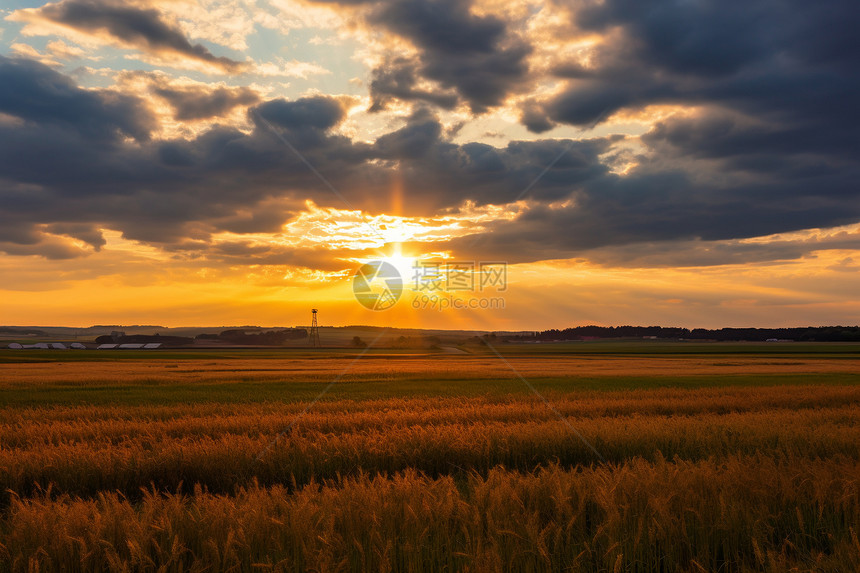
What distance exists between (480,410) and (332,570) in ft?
46.7

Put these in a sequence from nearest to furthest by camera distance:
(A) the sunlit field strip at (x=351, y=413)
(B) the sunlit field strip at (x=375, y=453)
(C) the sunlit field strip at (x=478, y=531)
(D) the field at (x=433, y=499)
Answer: (C) the sunlit field strip at (x=478, y=531) → (D) the field at (x=433, y=499) → (B) the sunlit field strip at (x=375, y=453) → (A) the sunlit field strip at (x=351, y=413)

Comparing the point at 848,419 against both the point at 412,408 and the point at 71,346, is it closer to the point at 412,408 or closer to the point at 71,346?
the point at 412,408

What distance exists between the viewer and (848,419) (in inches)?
649

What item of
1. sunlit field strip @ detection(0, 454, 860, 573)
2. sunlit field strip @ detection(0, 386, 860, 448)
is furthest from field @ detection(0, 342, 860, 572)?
sunlit field strip @ detection(0, 386, 860, 448)

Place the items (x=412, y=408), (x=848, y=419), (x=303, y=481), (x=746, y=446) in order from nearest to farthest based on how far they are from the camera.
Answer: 1. (x=303, y=481)
2. (x=746, y=446)
3. (x=848, y=419)
4. (x=412, y=408)

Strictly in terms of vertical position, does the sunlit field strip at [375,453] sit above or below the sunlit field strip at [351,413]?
above

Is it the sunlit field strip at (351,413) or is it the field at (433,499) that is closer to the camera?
the field at (433,499)


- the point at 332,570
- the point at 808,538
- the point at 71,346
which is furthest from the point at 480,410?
the point at 71,346

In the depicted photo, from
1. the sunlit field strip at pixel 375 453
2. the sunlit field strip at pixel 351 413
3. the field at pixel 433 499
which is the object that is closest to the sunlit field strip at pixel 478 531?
the field at pixel 433 499

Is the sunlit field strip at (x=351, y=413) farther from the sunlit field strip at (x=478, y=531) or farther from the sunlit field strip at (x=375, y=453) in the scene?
the sunlit field strip at (x=478, y=531)

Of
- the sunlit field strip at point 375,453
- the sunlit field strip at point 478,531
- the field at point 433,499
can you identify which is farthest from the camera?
the sunlit field strip at point 375,453

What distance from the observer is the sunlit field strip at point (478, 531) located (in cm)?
510

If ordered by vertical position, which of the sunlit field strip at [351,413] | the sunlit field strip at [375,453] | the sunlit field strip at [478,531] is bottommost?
the sunlit field strip at [351,413]

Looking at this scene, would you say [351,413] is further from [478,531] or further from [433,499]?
[478,531]
